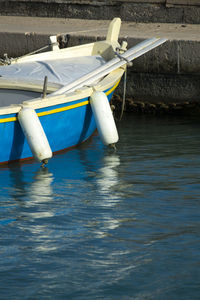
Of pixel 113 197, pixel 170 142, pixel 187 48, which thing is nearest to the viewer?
pixel 113 197

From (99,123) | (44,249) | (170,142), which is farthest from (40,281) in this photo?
(170,142)

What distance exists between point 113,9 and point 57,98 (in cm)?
572

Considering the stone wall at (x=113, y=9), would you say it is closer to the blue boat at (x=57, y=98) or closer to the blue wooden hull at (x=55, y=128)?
the blue boat at (x=57, y=98)

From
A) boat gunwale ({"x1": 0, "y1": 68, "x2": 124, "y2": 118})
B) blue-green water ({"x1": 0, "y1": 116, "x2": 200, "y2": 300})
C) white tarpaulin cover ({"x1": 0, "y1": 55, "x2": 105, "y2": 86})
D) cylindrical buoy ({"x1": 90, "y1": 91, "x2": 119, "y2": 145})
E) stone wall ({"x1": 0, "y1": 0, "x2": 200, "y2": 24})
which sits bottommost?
blue-green water ({"x1": 0, "y1": 116, "x2": 200, "y2": 300})

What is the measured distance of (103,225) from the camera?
19.7ft

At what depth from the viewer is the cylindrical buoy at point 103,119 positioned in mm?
8312

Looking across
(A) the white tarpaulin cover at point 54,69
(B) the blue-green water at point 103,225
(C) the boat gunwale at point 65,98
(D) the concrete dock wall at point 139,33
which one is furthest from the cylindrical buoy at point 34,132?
(D) the concrete dock wall at point 139,33

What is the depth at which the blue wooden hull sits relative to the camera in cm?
764

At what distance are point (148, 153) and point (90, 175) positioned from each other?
1167 mm

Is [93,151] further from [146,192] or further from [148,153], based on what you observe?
[146,192]

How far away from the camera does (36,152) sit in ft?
24.6

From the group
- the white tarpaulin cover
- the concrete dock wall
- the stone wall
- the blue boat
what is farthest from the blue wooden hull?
the stone wall

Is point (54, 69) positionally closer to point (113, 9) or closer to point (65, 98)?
point (65, 98)

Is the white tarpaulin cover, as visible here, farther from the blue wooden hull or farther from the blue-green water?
the blue-green water
